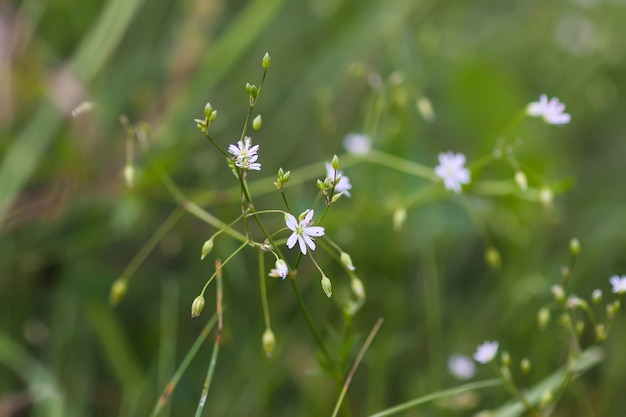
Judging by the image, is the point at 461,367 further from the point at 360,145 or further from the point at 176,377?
the point at 176,377

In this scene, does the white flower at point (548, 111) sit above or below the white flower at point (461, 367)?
above

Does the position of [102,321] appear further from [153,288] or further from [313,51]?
[313,51]

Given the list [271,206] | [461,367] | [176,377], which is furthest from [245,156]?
[271,206]

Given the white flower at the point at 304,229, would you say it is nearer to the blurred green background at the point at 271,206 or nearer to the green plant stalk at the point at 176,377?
the green plant stalk at the point at 176,377

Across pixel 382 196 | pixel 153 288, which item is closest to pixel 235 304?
pixel 153 288

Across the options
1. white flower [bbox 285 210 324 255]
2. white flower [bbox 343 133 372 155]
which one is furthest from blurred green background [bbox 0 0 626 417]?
white flower [bbox 285 210 324 255]

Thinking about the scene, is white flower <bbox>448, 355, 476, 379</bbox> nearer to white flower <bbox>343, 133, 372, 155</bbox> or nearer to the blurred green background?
the blurred green background

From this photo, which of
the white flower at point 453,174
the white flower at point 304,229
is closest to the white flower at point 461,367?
the white flower at point 453,174

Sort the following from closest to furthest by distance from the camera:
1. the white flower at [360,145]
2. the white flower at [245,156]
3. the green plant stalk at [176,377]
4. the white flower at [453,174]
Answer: the white flower at [245,156] → the green plant stalk at [176,377] → the white flower at [453,174] → the white flower at [360,145]

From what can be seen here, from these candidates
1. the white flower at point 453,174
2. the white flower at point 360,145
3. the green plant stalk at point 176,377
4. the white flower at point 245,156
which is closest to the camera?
the white flower at point 245,156
